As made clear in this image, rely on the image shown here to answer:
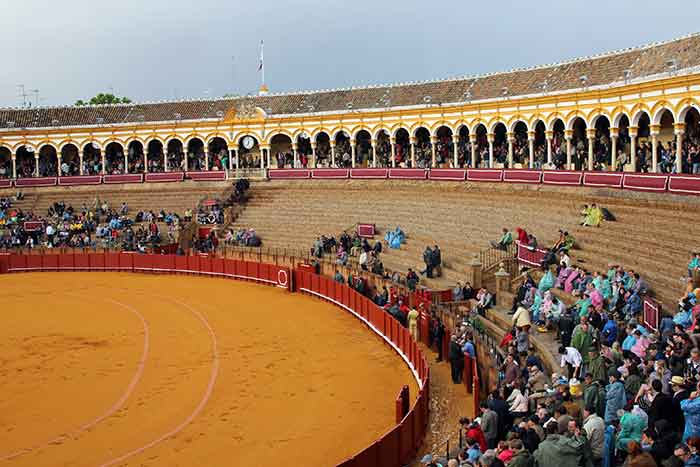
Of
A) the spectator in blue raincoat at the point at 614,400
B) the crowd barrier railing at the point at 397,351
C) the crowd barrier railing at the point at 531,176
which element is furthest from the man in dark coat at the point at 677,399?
the crowd barrier railing at the point at 531,176

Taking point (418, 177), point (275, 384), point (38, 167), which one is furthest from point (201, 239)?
point (275, 384)

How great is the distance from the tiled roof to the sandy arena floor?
68.2 feet

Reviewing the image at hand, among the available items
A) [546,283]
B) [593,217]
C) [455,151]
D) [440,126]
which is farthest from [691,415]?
[440,126]

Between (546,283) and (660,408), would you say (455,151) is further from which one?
(660,408)

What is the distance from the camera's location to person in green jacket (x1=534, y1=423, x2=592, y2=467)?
1094 centimetres

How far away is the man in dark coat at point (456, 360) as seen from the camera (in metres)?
21.0

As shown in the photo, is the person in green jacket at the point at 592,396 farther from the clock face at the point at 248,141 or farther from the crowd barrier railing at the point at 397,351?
the clock face at the point at 248,141

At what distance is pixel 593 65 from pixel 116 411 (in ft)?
114

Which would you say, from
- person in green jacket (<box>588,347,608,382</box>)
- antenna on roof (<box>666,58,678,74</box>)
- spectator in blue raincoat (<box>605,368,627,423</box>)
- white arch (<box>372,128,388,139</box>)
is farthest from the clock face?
spectator in blue raincoat (<box>605,368,627,423</box>)

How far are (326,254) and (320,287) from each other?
580 centimetres

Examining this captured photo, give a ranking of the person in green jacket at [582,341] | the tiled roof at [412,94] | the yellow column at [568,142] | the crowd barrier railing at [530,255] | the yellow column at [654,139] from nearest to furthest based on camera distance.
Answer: the person in green jacket at [582,341] < the crowd barrier railing at [530,255] < the yellow column at [654,139] < the tiled roof at [412,94] < the yellow column at [568,142]

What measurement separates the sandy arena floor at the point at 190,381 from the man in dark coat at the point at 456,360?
1229 mm

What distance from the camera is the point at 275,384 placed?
22.2 m

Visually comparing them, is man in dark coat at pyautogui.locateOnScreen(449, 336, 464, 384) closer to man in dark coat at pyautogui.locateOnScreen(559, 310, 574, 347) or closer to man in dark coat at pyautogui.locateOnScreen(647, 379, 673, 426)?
man in dark coat at pyautogui.locateOnScreen(559, 310, 574, 347)
